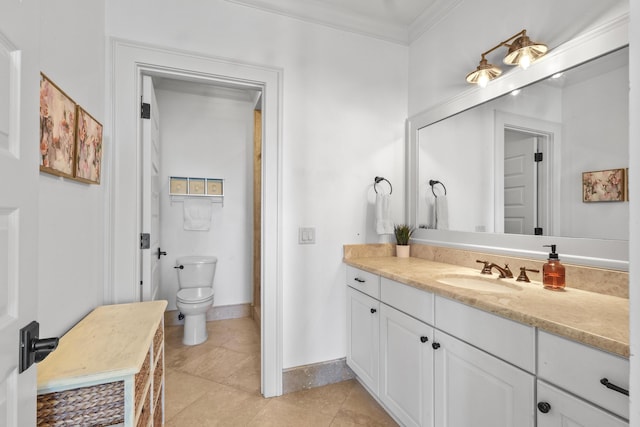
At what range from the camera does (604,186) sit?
4.15 feet

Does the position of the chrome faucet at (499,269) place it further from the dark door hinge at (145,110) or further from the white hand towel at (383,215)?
the dark door hinge at (145,110)

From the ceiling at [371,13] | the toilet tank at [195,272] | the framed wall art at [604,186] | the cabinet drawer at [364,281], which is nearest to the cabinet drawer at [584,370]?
the framed wall art at [604,186]

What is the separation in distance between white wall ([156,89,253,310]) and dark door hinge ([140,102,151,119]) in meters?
1.50

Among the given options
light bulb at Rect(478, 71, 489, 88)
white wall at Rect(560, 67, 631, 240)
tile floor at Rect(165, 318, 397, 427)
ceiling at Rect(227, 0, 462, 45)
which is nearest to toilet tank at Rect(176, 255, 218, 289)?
tile floor at Rect(165, 318, 397, 427)

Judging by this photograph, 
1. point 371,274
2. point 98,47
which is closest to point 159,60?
point 98,47

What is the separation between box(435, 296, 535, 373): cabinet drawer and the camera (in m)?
0.99

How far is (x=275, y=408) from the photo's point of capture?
1839 mm

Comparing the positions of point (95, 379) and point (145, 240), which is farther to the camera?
point (145, 240)

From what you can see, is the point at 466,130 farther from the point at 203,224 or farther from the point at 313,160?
the point at 203,224

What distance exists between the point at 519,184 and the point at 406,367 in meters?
1.15

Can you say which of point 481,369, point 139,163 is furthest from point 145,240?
point 481,369

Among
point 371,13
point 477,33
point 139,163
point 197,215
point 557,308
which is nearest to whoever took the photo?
point 557,308

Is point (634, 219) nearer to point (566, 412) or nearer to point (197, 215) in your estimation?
point (566, 412)

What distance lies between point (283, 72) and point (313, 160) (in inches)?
24.7
